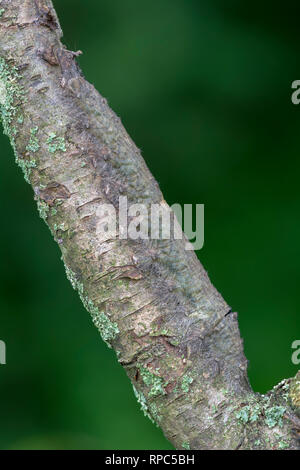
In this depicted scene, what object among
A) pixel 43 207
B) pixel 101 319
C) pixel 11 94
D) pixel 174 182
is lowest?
pixel 101 319

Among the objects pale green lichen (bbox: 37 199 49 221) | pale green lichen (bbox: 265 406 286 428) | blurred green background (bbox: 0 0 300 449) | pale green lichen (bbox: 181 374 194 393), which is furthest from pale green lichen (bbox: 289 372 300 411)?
blurred green background (bbox: 0 0 300 449)

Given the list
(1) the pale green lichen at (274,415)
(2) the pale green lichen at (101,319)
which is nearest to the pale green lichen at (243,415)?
(1) the pale green lichen at (274,415)

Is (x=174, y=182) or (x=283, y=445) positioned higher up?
(x=174, y=182)

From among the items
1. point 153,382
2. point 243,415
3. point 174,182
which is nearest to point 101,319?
point 153,382

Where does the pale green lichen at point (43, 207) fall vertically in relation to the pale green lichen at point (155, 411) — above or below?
above

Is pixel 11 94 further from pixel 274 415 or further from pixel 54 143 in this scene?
pixel 274 415

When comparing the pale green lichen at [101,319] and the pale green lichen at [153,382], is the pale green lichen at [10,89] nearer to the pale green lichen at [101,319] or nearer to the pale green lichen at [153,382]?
the pale green lichen at [101,319]
